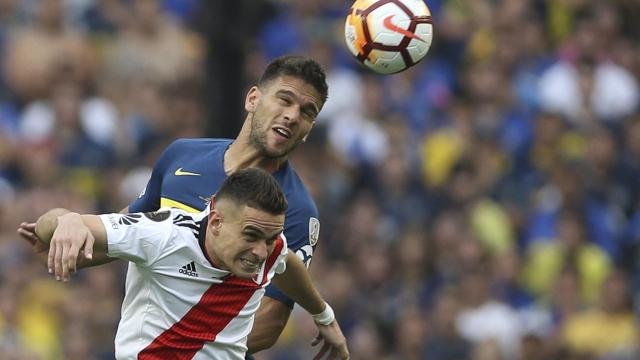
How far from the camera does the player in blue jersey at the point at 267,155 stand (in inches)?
278

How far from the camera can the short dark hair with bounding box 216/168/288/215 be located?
20.0 ft

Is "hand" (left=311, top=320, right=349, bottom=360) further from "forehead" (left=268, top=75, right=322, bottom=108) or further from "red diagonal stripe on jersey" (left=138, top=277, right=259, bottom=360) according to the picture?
"forehead" (left=268, top=75, right=322, bottom=108)

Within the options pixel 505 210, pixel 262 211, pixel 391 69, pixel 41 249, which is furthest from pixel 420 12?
pixel 505 210

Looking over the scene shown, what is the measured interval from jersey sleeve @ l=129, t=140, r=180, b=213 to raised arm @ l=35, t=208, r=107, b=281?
1135 mm

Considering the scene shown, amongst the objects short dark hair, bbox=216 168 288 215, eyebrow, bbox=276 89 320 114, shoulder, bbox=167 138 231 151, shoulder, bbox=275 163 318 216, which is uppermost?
eyebrow, bbox=276 89 320 114

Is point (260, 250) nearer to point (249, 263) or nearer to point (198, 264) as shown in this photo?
point (249, 263)

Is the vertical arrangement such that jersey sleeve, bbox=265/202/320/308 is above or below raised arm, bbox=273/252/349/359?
above

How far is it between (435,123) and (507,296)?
236cm

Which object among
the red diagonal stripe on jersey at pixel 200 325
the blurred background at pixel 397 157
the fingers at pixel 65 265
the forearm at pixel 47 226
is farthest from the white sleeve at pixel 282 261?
the blurred background at pixel 397 157

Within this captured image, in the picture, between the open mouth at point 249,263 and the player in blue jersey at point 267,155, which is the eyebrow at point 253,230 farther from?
the player in blue jersey at point 267,155

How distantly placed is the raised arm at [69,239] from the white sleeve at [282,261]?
839 mm

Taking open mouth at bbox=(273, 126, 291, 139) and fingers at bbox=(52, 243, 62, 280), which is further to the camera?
open mouth at bbox=(273, 126, 291, 139)

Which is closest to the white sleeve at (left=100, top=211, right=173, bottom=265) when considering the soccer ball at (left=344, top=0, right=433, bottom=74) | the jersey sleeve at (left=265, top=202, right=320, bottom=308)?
the jersey sleeve at (left=265, top=202, right=320, bottom=308)

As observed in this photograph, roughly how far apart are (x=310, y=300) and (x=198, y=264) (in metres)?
0.90
